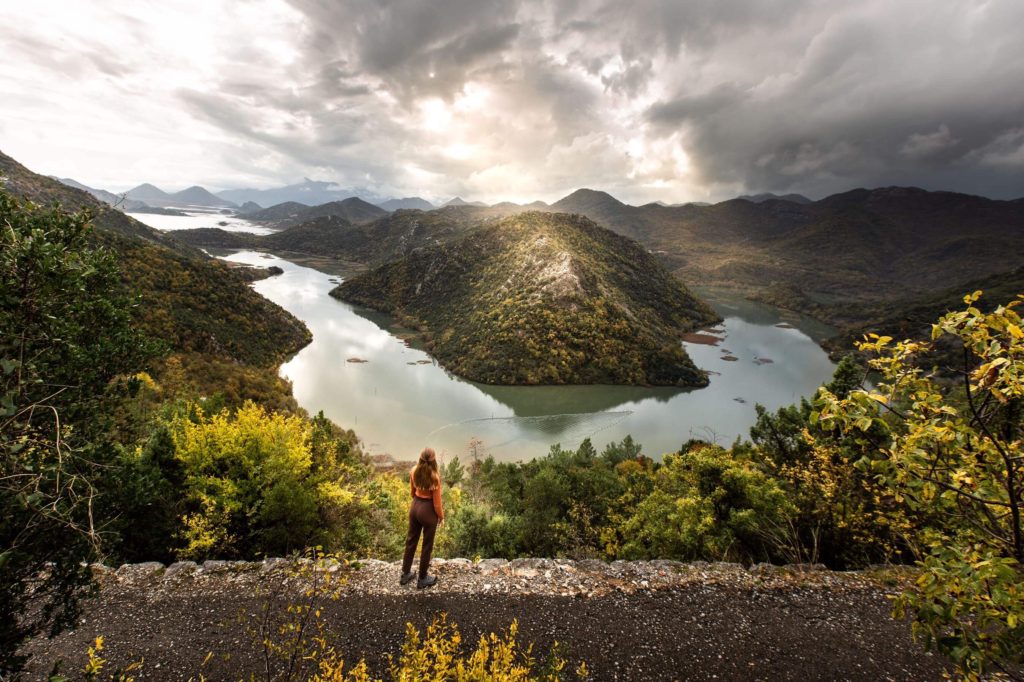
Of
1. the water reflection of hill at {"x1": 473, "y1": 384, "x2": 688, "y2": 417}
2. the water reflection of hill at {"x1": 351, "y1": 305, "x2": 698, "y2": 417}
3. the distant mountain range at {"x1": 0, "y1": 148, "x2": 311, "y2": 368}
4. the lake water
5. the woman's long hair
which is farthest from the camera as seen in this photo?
the water reflection of hill at {"x1": 473, "y1": 384, "x2": 688, "y2": 417}

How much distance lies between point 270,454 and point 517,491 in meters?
14.9

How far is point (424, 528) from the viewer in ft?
23.0

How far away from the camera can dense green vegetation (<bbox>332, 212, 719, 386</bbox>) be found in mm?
70062

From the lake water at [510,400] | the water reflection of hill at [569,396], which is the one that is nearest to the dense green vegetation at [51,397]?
the lake water at [510,400]

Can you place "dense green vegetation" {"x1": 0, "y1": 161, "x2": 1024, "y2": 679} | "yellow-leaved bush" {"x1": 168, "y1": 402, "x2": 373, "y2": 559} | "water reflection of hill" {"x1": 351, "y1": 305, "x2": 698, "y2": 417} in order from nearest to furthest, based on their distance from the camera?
"dense green vegetation" {"x1": 0, "y1": 161, "x2": 1024, "y2": 679}
"yellow-leaved bush" {"x1": 168, "y1": 402, "x2": 373, "y2": 559}
"water reflection of hill" {"x1": 351, "y1": 305, "x2": 698, "y2": 417}

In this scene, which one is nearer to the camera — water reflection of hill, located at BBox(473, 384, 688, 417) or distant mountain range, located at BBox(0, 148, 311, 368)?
distant mountain range, located at BBox(0, 148, 311, 368)

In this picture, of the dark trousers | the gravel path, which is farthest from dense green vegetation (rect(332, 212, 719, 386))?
the dark trousers

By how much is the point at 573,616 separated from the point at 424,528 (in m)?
2.81

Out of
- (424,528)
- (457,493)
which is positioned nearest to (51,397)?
(424,528)

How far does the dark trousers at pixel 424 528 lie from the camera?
269 inches

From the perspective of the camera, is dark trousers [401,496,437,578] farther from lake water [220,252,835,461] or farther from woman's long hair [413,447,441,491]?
lake water [220,252,835,461]

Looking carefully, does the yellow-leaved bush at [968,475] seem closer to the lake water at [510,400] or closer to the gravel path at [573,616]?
the gravel path at [573,616]

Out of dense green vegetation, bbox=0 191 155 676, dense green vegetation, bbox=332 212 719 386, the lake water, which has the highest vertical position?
dense green vegetation, bbox=332 212 719 386

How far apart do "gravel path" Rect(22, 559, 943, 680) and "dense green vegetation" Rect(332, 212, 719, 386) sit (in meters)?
58.1
